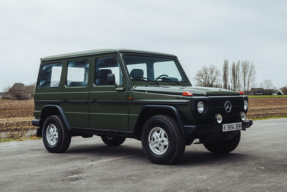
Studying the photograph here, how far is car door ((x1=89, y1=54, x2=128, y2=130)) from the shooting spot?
7.10 m

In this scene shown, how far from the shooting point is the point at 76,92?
26.4 ft

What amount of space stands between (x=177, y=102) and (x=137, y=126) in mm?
1032

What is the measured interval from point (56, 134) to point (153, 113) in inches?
110

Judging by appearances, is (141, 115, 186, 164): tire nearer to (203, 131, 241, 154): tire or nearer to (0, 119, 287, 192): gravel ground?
(0, 119, 287, 192): gravel ground

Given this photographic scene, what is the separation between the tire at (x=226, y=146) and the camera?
7.48 m

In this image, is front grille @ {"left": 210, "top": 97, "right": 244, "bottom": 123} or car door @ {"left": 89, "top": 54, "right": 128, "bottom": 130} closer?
front grille @ {"left": 210, "top": 97, "right": 244, "bottom": 123}

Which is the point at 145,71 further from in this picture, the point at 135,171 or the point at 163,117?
the point at 135,171

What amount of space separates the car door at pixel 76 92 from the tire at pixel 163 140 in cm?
179

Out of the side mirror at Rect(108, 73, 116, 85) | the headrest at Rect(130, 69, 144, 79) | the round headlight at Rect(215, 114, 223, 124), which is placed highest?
the headrest at Rect(130, 69, 144, 79)


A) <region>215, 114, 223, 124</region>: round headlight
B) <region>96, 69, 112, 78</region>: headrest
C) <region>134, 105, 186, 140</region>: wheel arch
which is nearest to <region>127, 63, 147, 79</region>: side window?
<region>96, 69, 112, 78</region>: headrest

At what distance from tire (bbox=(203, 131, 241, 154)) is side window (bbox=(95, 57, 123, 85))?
240 cm

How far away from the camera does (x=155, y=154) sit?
6.51 m

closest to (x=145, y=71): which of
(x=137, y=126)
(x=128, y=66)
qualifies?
(x=128, y=66)

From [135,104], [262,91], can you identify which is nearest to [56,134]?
[135,104]
